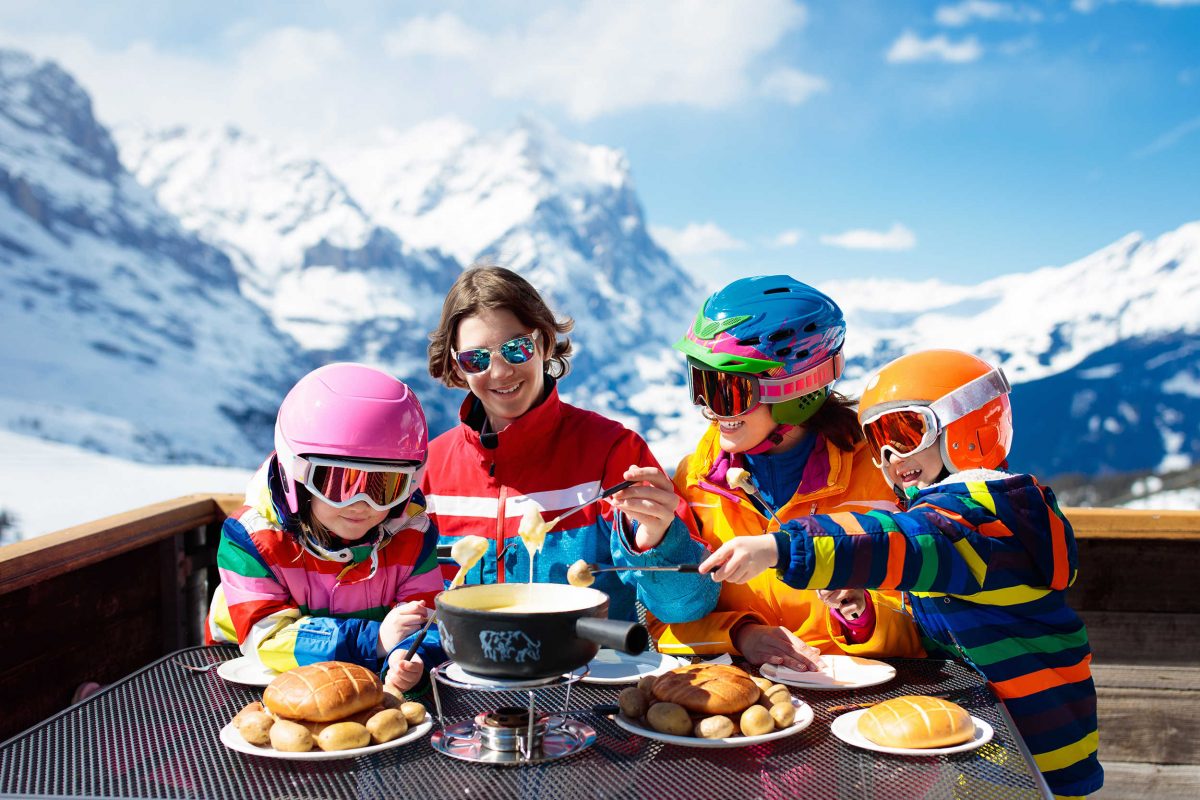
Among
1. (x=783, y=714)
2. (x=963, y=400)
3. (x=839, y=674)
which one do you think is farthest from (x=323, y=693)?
(x=963, y=400)

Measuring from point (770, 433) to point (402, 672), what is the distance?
1.41 metres

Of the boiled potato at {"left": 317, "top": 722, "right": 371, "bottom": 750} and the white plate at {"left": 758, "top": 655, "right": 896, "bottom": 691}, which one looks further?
the white plate at {"left": 758, "top": 655, "right": 896, "bottom": 691}

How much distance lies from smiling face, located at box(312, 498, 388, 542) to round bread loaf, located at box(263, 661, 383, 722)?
575 millimetres

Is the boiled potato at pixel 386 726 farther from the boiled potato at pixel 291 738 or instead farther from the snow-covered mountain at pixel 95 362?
the snow-covered mountain at pixel 95 362

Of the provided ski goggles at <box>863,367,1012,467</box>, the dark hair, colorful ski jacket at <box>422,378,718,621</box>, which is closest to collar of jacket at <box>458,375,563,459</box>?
colorful ski jacket at <box>422,378,718,621</box>

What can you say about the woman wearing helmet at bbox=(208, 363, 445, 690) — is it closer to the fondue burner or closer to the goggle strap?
the fondue burner

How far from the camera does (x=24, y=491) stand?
117188 mm

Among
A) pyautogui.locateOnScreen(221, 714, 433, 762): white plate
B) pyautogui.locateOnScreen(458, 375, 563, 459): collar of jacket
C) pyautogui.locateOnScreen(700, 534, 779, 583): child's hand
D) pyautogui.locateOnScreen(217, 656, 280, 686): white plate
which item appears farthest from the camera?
pyautogui.locateOnScreen(458, 375, 563, 459): collar of jacket

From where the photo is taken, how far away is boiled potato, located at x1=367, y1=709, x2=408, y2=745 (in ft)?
6.47

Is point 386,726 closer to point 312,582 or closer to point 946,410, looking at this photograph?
point 312,582

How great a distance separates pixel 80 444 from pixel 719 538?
160831mm

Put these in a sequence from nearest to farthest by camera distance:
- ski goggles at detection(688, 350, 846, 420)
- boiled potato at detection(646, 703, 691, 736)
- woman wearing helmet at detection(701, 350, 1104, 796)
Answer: boiled potato at detection(646, 703, 691, 736) < woman wearing helmet at detection(701, 350, 1104, 796) < ski goggles at detection(688, 350, 846, 420)

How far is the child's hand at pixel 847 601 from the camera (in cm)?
271

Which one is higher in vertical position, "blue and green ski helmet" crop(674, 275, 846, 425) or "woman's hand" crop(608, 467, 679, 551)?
"blue and green ski helmet" crop(674, 275, 846, 425)
